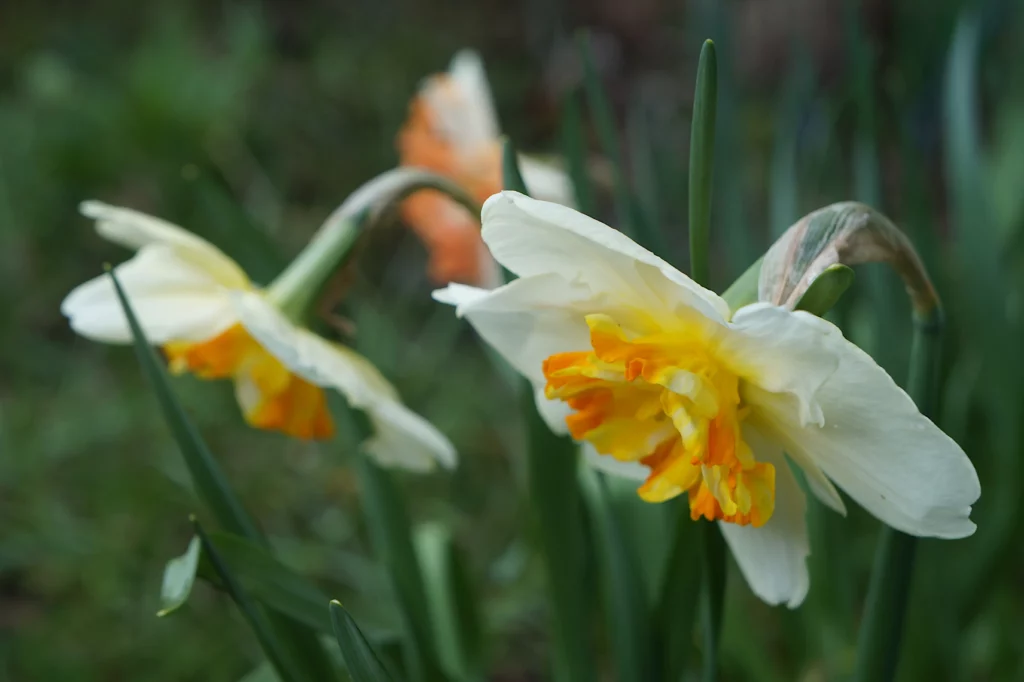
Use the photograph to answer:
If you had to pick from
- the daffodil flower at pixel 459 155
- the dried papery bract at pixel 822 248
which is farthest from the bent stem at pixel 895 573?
the daffodil flower at pixel 459 155

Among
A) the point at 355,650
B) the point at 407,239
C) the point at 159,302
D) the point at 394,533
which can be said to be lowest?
the point at 407,239

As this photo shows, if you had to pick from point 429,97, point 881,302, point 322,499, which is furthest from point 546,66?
point 881,302

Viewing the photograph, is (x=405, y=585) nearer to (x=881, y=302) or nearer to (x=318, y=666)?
(x=318, y=666)

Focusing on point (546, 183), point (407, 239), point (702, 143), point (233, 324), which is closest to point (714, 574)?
point (702, 143)

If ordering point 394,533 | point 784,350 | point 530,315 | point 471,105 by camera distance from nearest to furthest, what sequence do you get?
point 784,350, point 530,315, point 394,533, point 471,105

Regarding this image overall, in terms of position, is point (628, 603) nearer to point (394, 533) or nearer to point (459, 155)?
point (394, 533)

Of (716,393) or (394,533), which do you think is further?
(394,533)
